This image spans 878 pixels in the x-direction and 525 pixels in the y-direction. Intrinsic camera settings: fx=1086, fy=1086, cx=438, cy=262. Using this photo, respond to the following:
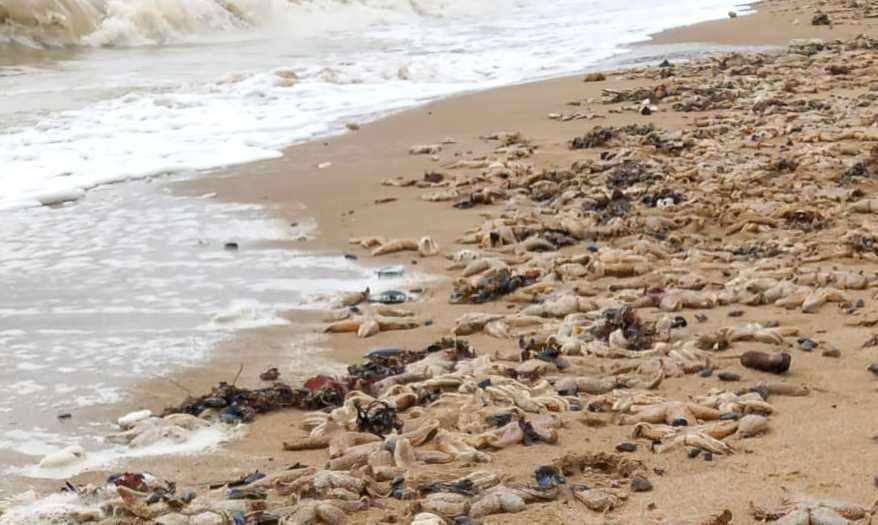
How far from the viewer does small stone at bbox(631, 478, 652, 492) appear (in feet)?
10.3

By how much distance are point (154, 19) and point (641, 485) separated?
Answer: 773 inches

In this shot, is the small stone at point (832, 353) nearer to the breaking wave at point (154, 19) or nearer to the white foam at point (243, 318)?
the white foam at point (243, 318)

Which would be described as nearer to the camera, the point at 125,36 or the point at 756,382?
the point at 756,382

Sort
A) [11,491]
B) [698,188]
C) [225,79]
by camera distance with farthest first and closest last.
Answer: [225,79] → [698,188] → [11,491]

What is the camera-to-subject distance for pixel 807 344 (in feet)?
14.2

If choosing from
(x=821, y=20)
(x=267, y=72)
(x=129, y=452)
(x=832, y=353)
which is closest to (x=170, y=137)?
(x=267, y=72)

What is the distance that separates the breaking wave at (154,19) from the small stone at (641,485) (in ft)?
60.1

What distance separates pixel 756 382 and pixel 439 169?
498 centimetres

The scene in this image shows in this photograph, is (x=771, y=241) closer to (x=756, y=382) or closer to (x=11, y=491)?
(x=756, y=382)

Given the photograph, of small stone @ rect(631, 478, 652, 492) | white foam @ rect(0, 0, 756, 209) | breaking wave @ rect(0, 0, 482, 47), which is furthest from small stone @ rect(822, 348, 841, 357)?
breaking wave @ rect(0, 0, 482, 47)

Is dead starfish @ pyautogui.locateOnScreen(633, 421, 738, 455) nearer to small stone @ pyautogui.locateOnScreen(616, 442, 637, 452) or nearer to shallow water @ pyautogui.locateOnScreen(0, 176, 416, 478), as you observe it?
small stone @ pyautogui.locateOnScreen(616, 442, 637, 452)

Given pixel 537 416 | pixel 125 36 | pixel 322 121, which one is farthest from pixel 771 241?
pixel 125 36

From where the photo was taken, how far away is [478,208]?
734 cm

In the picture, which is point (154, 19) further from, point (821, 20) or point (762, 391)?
point (762, 391)
